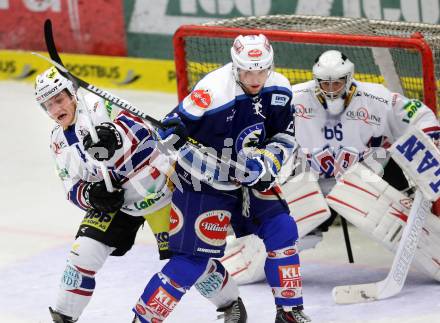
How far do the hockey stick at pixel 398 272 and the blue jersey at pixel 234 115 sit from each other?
0.76 meters

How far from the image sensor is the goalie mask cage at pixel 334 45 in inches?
217

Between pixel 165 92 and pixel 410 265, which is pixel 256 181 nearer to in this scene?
pixel 410 265

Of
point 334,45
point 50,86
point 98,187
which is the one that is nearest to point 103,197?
point 98,187

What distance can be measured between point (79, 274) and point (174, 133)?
26.0 inches

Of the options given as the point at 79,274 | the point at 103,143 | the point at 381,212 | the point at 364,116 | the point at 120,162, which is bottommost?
the point at 381,212

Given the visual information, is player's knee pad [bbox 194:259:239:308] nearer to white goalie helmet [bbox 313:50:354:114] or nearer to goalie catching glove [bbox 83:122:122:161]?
goalie catching glove [bbox 83:122:122:161]

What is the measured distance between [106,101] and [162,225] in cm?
51

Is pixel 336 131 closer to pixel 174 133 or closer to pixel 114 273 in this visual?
pixel 114 273

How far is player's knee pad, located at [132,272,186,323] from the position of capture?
450 centimetres

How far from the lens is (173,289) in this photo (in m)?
4.51

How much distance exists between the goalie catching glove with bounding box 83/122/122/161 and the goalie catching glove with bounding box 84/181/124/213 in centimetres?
12

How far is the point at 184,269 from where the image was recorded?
4.54 metres

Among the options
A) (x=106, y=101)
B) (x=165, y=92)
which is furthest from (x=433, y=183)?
(x=165, y=92)

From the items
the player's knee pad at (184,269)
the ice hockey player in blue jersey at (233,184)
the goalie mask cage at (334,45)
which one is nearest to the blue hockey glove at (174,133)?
the ice hockey player in blue jersey at (233,184)
